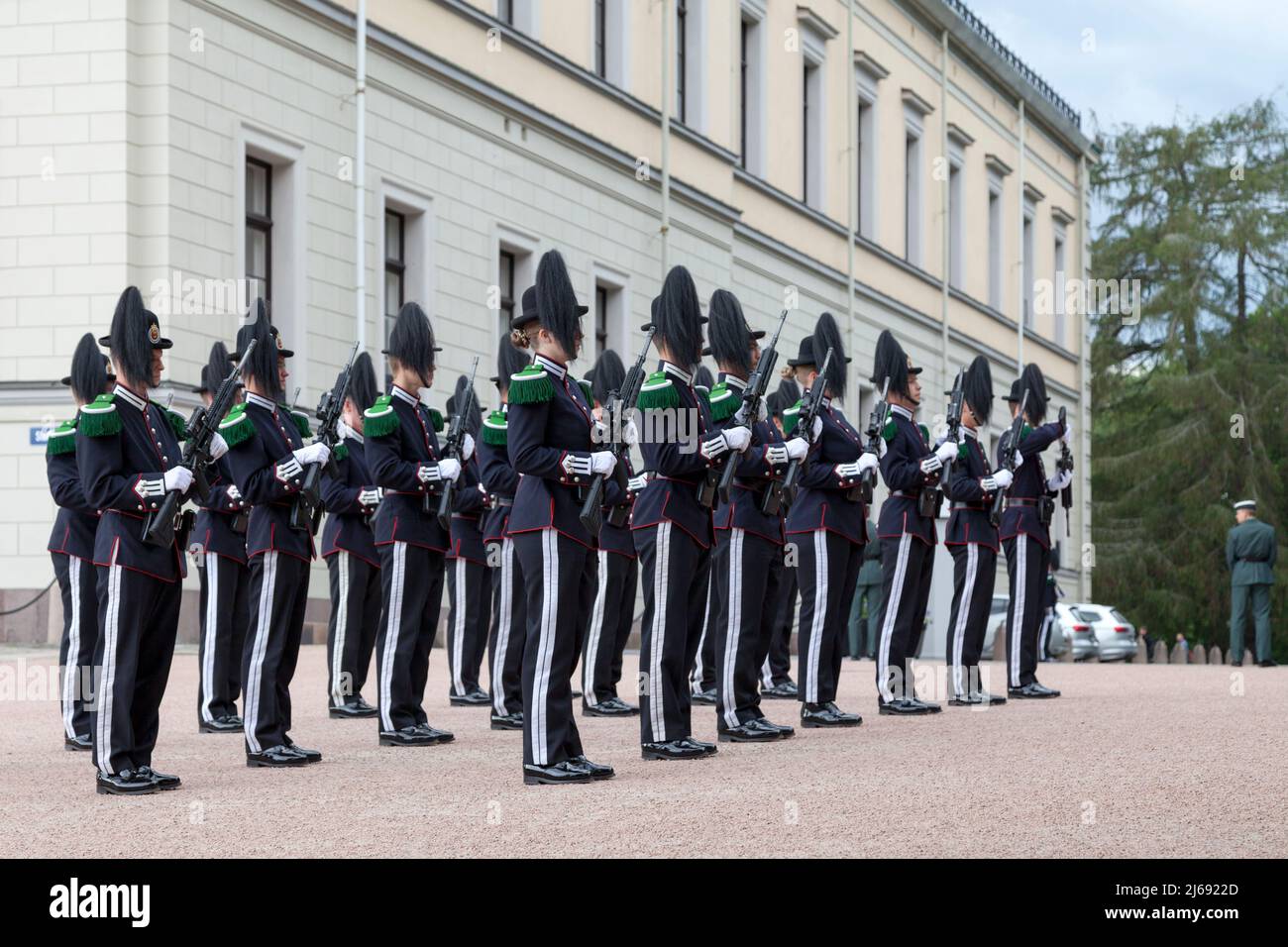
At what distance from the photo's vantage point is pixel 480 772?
365 inches

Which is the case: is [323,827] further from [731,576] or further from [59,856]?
[731,576]

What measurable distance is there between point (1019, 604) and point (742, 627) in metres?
→ 4.94

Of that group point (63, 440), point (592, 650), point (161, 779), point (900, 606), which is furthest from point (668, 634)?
point (900, 606)

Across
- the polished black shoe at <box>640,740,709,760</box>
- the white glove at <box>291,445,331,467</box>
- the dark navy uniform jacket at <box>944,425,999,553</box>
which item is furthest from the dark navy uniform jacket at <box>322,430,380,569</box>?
the dark navy uniform jacket at <box>944,425,999,553</box>

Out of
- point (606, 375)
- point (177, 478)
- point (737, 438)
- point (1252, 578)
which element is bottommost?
point (1252, 578)

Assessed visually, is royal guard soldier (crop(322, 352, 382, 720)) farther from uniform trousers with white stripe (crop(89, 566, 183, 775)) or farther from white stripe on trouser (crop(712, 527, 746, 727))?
uniform trousers with white stripe (crop(89, 566, 183, 775))

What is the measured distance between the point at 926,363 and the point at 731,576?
3127 centimetres

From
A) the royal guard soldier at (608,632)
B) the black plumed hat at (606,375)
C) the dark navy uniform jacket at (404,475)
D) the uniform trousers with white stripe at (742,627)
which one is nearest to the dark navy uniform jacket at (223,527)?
the dark navy uniform jacket at (404,475)

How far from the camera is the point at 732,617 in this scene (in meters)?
10.5

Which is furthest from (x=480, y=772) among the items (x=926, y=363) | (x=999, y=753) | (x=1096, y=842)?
(x=926, y=363)

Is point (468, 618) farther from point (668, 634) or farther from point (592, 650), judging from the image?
point (668, 634)

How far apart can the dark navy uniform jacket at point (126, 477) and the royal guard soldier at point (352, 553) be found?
255 cm

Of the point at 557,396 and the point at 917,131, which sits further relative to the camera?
the point at 917,131

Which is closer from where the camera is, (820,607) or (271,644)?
(271,644)
